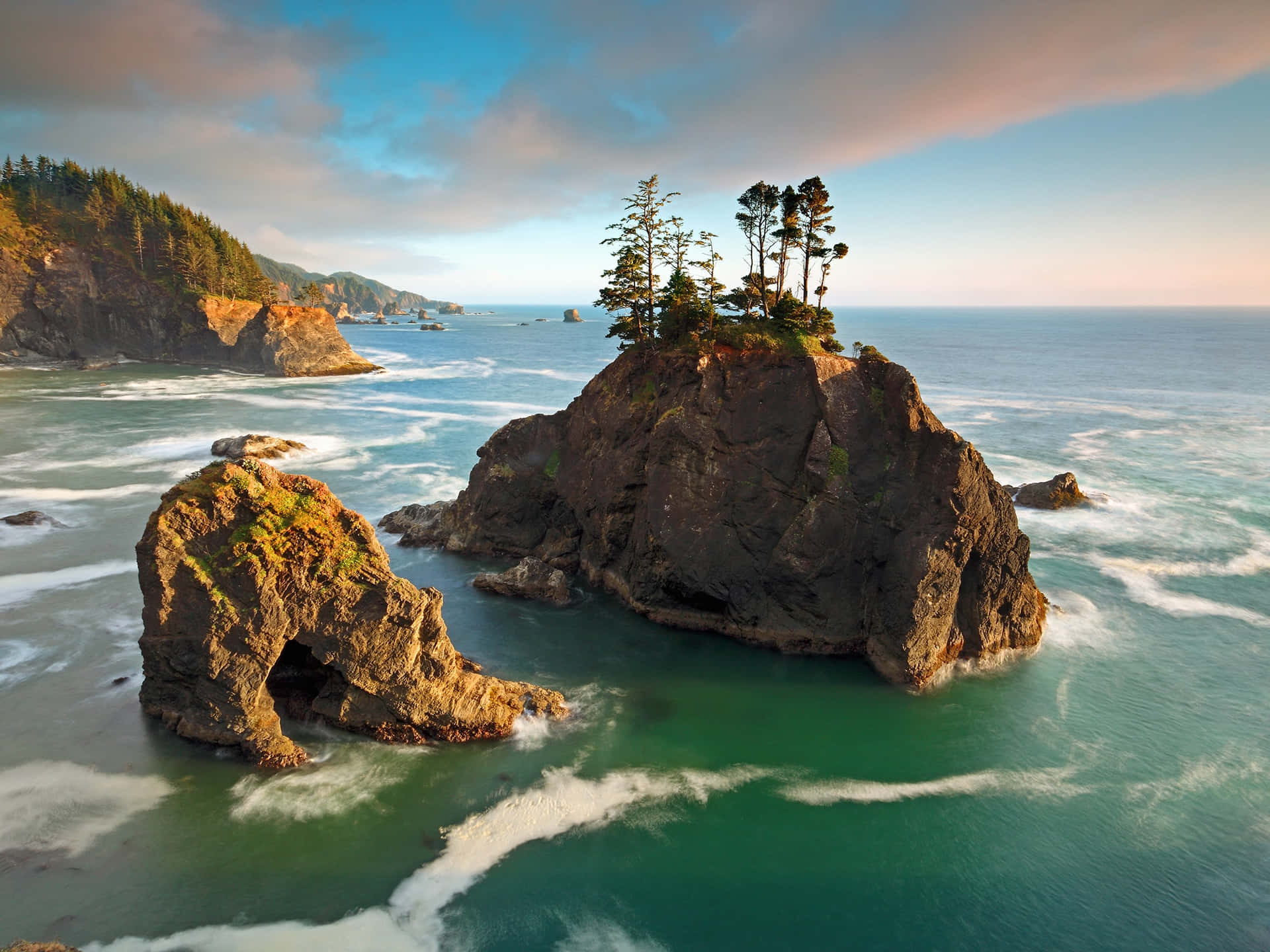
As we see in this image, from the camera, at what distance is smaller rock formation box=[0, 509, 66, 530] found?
3778cm

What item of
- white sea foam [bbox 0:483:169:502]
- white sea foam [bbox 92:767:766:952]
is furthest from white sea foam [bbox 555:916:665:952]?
white sea foam [bbox 0:483:169:502]

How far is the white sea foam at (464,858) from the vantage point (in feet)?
47.3

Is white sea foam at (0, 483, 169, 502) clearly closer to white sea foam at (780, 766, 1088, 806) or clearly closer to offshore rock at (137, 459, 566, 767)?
offshore rock at (137, 459, 566, 767)

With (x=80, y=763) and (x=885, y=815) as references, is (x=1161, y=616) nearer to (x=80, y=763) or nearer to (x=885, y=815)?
(x=885, y=815)

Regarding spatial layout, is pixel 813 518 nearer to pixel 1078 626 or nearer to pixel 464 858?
pixel 1078 626

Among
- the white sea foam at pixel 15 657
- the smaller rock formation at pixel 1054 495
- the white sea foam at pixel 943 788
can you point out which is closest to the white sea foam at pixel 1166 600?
the smaller rock formation at pixel 1054 495

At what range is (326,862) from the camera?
1653 cm

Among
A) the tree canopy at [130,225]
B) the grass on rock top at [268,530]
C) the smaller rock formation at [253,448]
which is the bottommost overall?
the smaller rock formation at [253,448]

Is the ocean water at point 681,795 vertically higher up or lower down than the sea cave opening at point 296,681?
lower down

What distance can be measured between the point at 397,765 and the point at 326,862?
3.43 metres

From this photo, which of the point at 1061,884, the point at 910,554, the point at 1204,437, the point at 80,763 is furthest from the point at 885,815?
the point at 1204,437

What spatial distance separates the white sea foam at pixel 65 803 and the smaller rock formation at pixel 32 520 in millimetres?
25593

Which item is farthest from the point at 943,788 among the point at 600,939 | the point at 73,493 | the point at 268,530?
the point at 73,493

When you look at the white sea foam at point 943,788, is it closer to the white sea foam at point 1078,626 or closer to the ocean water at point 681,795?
the ocean water at point 681,795
